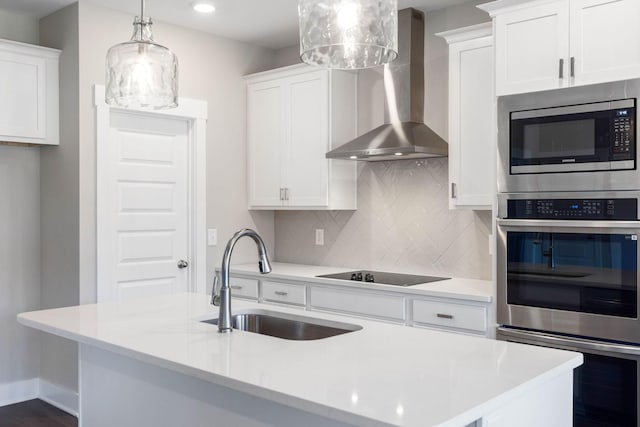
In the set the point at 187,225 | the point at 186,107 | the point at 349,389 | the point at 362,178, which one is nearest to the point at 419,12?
the point at 362,178

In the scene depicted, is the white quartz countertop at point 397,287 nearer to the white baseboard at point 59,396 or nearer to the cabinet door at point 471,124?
the cabinet door at point 471,124

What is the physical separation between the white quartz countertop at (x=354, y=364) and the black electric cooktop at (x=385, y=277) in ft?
4.53

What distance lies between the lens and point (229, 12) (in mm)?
4168

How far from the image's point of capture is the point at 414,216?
4.23m

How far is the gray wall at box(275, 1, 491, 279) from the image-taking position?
395cm

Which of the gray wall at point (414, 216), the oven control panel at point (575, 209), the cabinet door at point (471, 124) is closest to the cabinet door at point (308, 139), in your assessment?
the gray wall at point (414, 216)

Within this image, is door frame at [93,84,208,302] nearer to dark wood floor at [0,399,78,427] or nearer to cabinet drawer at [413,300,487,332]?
dark wood floor at [0,399,78,427]

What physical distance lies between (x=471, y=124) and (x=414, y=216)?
0.91 meters

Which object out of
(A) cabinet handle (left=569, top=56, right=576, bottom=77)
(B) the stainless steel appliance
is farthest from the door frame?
(A) cabinet handle (left=569, top=56, right=576, bottom=77)

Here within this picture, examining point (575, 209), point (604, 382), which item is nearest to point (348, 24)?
point (575, 209)

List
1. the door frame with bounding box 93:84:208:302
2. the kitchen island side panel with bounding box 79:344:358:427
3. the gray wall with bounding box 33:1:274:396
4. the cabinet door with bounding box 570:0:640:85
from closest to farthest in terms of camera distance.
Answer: the kitchen island side panel with bounding box 79:344:358:427 < the cabinet door with bounding box 570:0:640:85 < the gray wall with bounding box 33:1:274:396 < the door frame with bounding box 93:84:208:302

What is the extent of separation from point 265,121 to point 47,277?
1958 mm

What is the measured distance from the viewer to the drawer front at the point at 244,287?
4.43 m

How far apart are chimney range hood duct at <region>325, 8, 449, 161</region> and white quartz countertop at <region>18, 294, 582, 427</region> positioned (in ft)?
5.41
